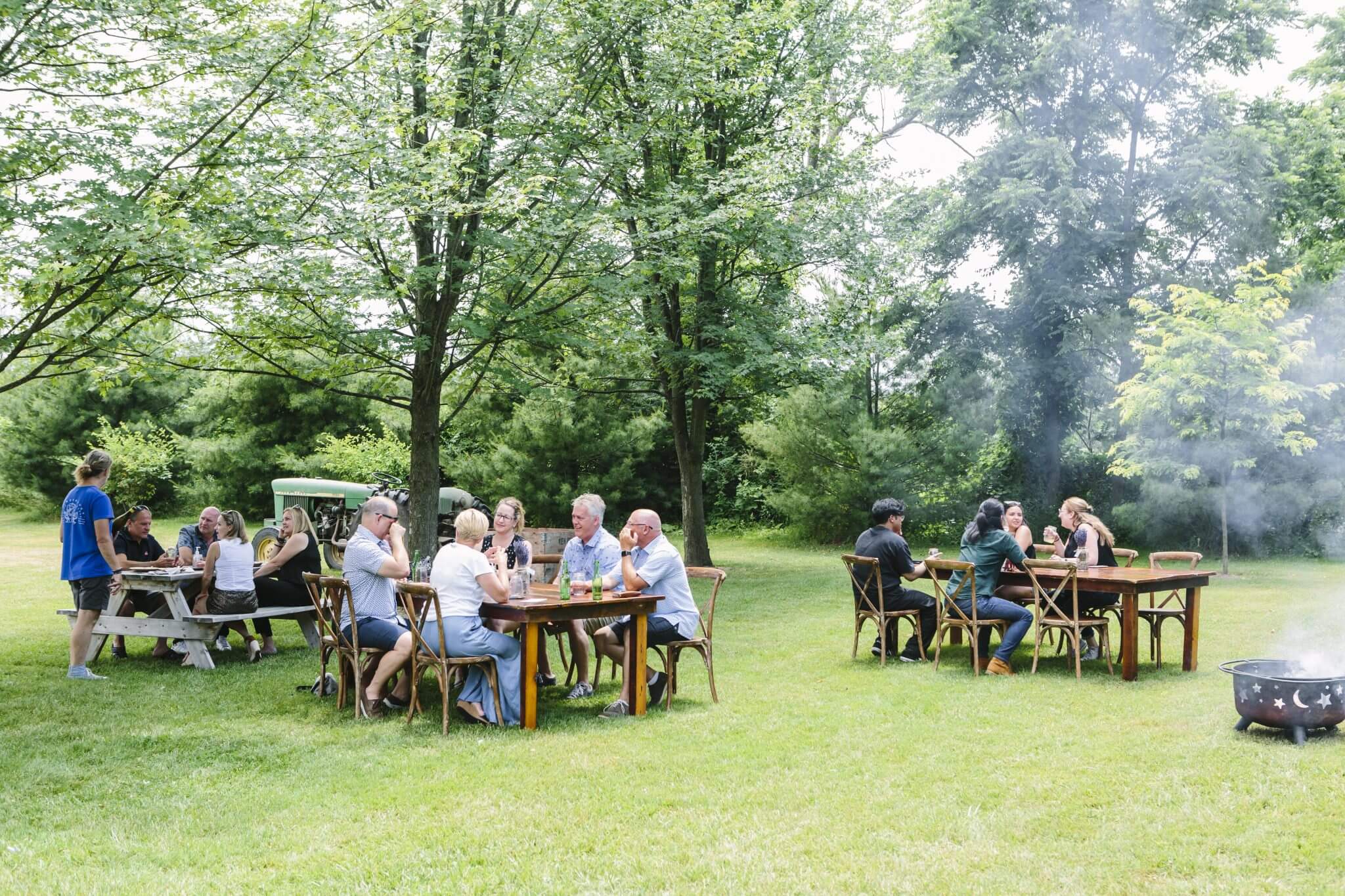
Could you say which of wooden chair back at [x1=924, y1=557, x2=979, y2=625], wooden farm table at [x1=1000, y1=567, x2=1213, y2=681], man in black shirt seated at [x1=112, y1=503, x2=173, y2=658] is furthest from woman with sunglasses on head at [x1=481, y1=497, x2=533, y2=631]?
wooden farm table at [x1=1000, y1=567, x2=1213, y2=681]

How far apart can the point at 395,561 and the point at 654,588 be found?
1.70 meters

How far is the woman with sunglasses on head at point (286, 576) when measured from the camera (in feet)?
30.4

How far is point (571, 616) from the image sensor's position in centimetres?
630

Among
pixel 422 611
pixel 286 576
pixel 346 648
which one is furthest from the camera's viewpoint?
pixel 286 576

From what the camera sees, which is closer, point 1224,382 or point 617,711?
point 617,711

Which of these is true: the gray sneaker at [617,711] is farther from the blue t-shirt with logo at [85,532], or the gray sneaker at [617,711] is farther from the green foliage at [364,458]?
the green foliage at [364,458]

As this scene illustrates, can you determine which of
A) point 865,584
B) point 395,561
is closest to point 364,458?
point 865,584

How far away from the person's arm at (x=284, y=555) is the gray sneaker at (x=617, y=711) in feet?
12.9

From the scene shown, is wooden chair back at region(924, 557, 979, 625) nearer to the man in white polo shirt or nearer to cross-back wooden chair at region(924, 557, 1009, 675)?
cross-back wooden chair at region(924, 557, 1009, 675)

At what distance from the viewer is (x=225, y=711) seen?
6883 millimetres

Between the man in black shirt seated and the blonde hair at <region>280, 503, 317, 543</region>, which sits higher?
the blonde hair at <region>280, 503, 317, 543</region>

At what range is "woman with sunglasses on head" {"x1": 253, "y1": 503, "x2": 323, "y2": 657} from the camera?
9.27 meters

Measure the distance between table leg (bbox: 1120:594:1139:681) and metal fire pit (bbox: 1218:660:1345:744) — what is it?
200 centimetres

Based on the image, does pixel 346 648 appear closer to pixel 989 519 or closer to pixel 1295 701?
pixel 989 519
